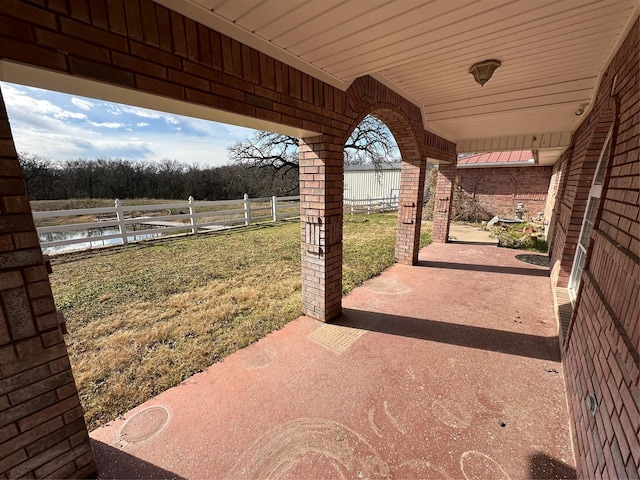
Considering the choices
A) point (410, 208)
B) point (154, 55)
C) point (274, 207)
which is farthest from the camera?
point (274, 207)

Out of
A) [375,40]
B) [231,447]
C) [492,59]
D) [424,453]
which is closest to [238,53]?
[375,40]

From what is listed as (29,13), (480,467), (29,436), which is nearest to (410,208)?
(480,467)

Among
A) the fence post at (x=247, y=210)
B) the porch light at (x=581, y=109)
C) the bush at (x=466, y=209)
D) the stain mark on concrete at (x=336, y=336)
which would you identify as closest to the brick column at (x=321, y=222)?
the stain mark on concrete at (x=336, y=336)

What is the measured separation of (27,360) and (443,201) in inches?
318

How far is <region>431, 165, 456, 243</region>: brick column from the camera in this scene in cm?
707

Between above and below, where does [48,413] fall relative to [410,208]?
below

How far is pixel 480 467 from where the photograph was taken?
65.2 inches

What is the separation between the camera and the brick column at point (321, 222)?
2.90 meters

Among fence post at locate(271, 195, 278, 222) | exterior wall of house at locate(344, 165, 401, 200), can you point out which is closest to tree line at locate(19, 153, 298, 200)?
exterior wall of house at locate(344, 165, 401, 200)

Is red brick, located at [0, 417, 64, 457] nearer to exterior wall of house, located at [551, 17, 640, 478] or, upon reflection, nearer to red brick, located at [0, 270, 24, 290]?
red brick, located at [0, 270, 24, 290]

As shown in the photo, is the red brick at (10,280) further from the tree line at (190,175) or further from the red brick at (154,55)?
the tree line at (190,175)

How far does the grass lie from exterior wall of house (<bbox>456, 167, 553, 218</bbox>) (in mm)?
8779

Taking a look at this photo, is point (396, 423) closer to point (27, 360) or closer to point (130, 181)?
point (27, 360)

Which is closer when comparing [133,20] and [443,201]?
[133,20]
